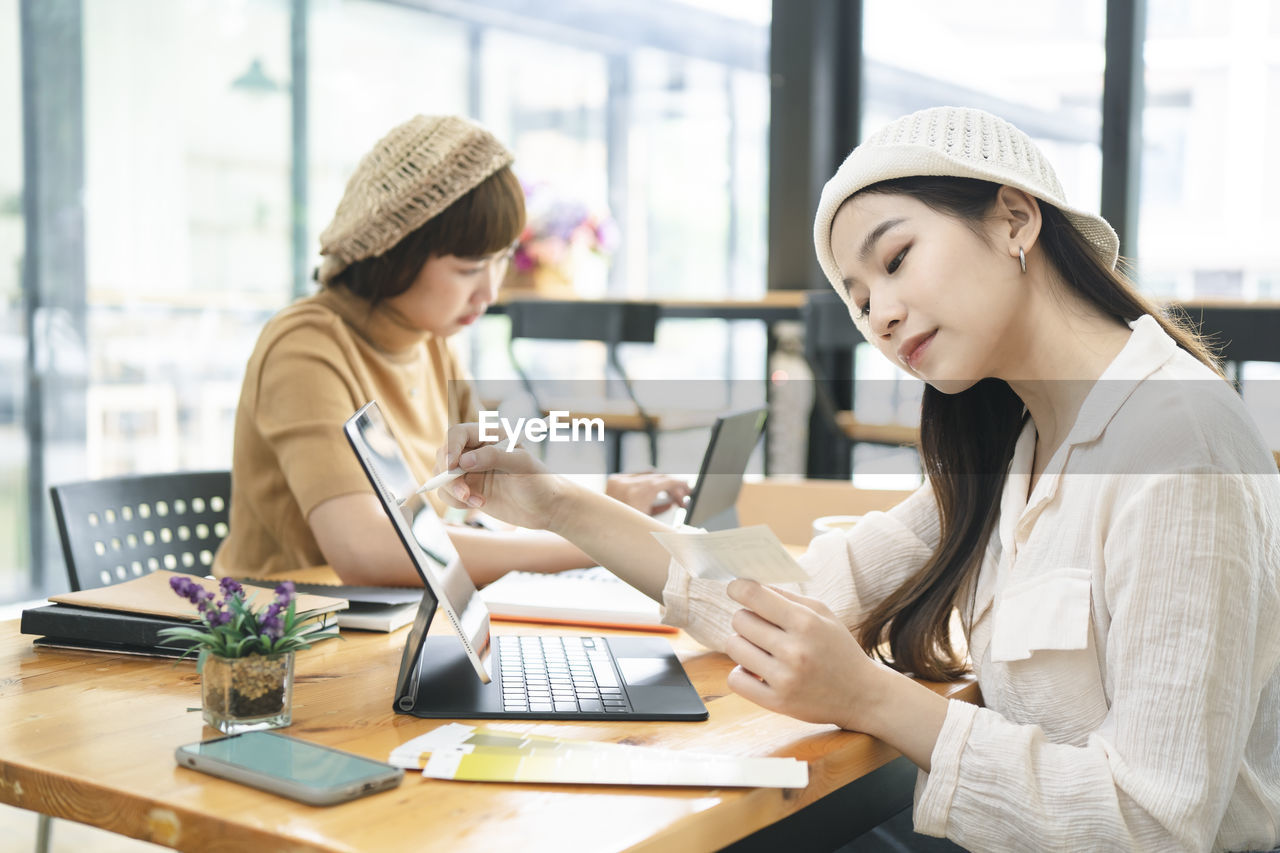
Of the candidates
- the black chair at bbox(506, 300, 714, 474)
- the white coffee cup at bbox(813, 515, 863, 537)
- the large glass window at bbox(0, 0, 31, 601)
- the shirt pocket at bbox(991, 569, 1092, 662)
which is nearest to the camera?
the shirt pocket at bbox(991, 569, 1092, 662)

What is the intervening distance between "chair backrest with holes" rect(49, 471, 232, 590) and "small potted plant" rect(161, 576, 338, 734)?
85cm

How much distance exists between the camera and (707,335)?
5.41 meters

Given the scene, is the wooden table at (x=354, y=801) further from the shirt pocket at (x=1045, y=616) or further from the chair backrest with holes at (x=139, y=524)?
the chair backrest with holes at (x=139, y=524)

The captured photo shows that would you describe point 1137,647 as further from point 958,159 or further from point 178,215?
point 178,215

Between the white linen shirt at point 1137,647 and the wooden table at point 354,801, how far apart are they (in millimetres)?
110

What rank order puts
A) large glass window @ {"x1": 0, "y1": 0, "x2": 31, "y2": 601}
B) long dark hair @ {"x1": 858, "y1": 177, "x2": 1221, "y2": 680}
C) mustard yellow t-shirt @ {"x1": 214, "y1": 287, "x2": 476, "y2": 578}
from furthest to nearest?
large glass window @ {"x1": 0, "y1": 0, "x2": 31, "y2": 601} < mustard yellow t-shirt @ {"x1": 214, "y1": 287, "x2": 476, "y2": 578} < long dark hair @ {"x1": 858, "y1": 177, "x2": 1221, "y2": 680}

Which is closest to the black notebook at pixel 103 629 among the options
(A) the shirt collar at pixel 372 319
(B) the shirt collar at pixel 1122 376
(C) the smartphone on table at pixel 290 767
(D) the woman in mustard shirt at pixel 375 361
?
(C) the smartphone on table at pixel 290 767

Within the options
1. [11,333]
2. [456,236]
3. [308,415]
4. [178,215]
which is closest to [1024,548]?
[308,415]

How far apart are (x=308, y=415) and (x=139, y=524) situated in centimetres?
40

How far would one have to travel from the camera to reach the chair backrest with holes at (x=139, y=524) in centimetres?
168

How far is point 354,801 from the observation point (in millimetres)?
769

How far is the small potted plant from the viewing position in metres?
0.88

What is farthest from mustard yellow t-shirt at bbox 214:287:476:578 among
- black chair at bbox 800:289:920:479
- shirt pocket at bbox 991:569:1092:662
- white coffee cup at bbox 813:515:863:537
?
black chair at bbox 800:289:920:479

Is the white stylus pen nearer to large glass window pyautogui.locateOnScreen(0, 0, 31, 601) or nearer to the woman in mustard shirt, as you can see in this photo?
the woman in mustard shirt
